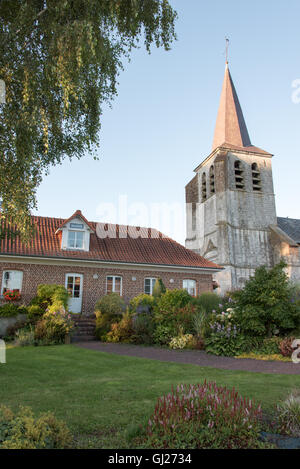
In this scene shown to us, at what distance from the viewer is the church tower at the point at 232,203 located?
104 feet

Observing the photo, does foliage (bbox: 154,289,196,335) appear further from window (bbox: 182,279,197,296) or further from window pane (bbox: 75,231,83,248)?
window pane (bbox: 75,231,83,248)

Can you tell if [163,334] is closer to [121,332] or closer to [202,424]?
[121,332]

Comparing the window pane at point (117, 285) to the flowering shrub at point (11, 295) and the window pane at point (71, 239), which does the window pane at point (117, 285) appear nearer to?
the window pane at point (71, 239)

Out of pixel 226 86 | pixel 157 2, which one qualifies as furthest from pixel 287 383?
pixel 226 86

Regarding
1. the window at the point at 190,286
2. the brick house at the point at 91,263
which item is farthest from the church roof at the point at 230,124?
the window at the point at 190,286

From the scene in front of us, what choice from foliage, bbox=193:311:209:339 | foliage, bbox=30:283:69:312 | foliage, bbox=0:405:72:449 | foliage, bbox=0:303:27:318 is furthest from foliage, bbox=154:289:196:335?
foliage, bbox=0:405:72:449

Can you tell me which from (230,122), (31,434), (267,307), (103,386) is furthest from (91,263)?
(230,122)

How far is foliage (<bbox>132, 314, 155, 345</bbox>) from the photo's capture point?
12.7 m

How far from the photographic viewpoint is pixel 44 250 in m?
17.6

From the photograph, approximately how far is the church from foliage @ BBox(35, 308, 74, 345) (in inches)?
752

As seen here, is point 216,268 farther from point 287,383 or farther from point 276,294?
point 287,383

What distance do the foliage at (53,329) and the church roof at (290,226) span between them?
90.3 ft

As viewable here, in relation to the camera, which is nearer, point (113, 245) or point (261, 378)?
point (261, 378)

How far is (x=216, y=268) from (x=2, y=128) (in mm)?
15682
